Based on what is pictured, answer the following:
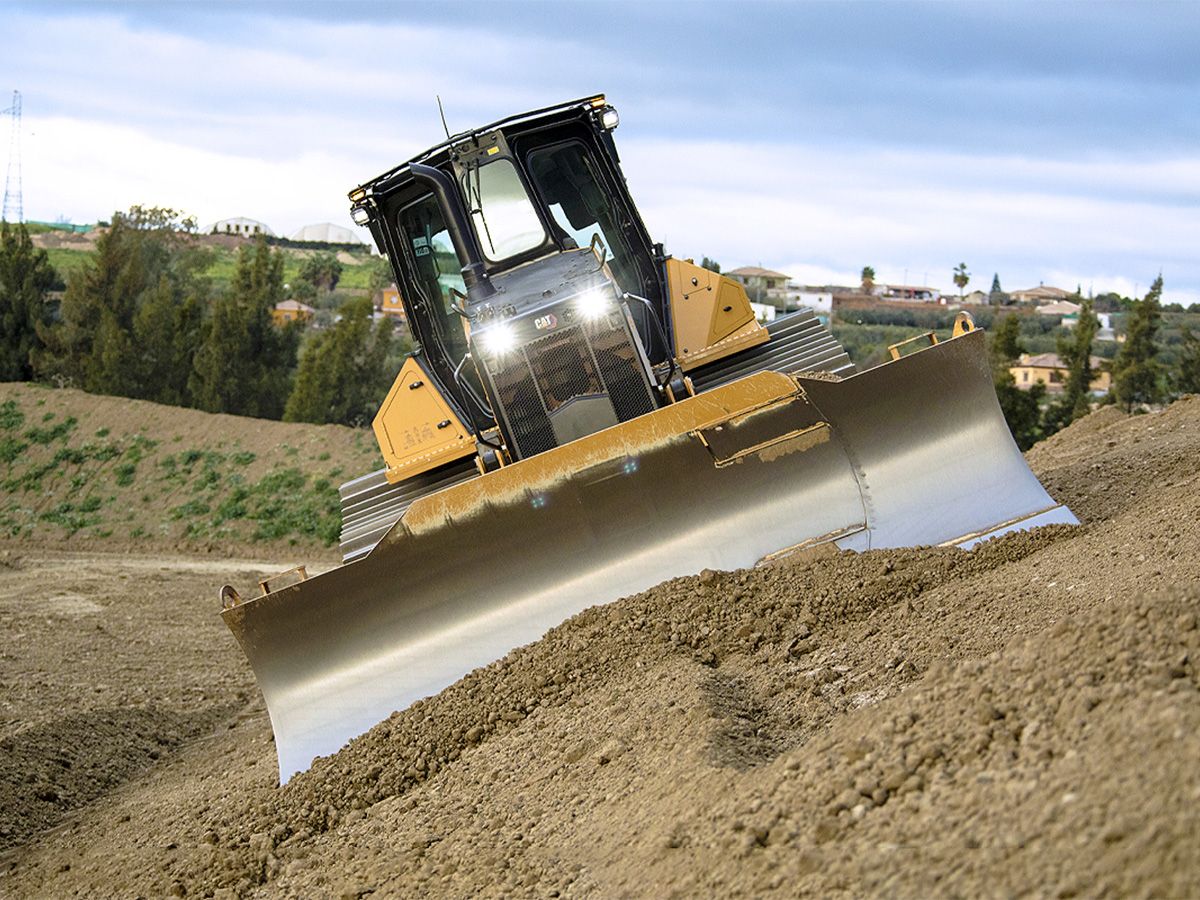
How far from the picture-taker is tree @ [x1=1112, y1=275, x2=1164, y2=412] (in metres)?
35.1

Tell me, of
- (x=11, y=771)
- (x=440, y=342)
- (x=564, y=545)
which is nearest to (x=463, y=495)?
(x=564, y=545)

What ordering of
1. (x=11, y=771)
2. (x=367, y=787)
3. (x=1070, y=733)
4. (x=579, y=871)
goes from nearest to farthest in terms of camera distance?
(x=1070, y=733) < (x=579, y=871) < (x=367, y=787) < (x=11, y=771)

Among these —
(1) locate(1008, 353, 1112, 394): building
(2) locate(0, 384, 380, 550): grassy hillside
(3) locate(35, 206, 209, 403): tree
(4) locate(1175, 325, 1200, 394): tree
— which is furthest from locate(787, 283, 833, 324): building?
(2) locate(0, 384, 380, 550): grassy hillside

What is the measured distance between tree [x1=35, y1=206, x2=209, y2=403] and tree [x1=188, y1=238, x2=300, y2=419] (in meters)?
0.70

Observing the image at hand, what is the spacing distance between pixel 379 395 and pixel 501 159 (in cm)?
2405

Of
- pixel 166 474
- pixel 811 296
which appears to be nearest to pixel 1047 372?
pixel 811 296

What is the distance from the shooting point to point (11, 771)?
8477 mm

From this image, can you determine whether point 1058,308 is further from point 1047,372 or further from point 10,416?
point 10,416

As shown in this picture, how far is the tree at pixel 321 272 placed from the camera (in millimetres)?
79438

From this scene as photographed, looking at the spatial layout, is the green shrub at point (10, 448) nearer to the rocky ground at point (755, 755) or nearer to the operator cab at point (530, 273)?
the rocky ground at point (755, 755)

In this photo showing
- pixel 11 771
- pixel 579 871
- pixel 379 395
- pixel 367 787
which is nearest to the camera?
pixel 579 871

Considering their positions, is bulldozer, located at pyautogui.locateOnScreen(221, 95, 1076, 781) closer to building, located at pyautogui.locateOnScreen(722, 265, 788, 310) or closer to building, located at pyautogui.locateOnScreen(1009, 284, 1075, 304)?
building, located at pyautogui.locateOnScreen(722, 265, 788, 310)

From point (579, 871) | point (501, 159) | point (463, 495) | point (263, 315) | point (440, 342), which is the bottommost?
point (579, 871)

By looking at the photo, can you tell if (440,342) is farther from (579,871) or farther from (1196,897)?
(1196,897)
